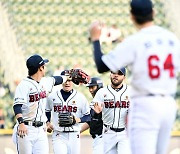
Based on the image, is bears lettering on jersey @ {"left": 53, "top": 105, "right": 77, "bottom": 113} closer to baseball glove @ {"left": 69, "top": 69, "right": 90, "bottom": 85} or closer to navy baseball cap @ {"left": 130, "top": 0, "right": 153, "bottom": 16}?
baseball glove @ {"left": 69, "top": 69, "right": 90, "bottom": 85}

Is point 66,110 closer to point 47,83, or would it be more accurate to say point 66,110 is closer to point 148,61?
point 47,83

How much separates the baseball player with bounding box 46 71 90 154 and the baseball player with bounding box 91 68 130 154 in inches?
20.1

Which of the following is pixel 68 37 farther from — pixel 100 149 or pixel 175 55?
pixel 175 55

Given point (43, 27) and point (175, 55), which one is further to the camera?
point (43, 27)

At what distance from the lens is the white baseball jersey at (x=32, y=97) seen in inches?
286

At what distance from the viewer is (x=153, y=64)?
3852mm

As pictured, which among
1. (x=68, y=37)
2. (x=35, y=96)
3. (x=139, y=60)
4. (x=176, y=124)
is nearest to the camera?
(x=139, y=60)

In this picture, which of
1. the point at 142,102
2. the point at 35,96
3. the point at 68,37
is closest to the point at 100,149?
the point at 35,96

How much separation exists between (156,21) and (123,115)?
32.5ft

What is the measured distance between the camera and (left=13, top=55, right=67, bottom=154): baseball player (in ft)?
24.0

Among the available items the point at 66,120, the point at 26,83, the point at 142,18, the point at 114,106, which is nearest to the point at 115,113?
the point at 114,106

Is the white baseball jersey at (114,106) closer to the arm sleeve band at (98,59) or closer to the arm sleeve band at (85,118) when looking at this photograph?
the arm sleeve band at (85,118)

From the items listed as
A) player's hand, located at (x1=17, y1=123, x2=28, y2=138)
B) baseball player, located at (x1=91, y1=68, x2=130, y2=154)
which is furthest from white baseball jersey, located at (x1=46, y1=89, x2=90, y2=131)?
player's hand, located at (x1=17, y1=123, x2=28, y2=138)

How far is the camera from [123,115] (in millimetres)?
7969
